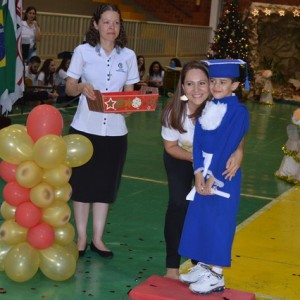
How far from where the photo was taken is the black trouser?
5.06 m

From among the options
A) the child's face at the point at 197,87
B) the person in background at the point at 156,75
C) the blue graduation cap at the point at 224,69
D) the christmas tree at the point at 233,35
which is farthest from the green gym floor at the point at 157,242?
the christmas tree at the point at 233,35

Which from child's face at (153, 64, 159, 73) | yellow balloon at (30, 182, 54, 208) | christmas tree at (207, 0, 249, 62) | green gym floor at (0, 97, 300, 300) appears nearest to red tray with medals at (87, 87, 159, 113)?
yellow balloon at (30, 182, 54, 208)

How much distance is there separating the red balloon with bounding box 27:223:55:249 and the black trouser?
31.1 inches

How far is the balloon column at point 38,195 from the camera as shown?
5.04 metres

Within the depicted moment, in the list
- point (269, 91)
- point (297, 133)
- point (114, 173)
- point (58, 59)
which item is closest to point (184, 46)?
point (269, 91)

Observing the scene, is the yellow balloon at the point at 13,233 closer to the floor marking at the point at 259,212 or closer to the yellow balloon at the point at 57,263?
the yellow balloon at the point at 57,263

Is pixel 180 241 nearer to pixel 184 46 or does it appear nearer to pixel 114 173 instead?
pixel 114 173

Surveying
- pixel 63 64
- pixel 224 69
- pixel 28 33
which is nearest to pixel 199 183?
pixel 224 69

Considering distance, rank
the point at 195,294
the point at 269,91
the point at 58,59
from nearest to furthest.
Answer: the point at 195,294, the point at 58,59, the point at 269,91

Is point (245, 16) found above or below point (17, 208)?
above

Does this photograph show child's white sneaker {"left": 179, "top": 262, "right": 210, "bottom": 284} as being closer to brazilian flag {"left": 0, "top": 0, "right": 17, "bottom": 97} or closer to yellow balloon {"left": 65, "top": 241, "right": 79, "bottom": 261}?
yellow balloon {"left": 65, "top": 241, "right": 79, "bottom": 261}

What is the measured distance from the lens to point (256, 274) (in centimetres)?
569

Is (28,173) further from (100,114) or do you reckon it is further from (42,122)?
(100,114)

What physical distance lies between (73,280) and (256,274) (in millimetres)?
1381
